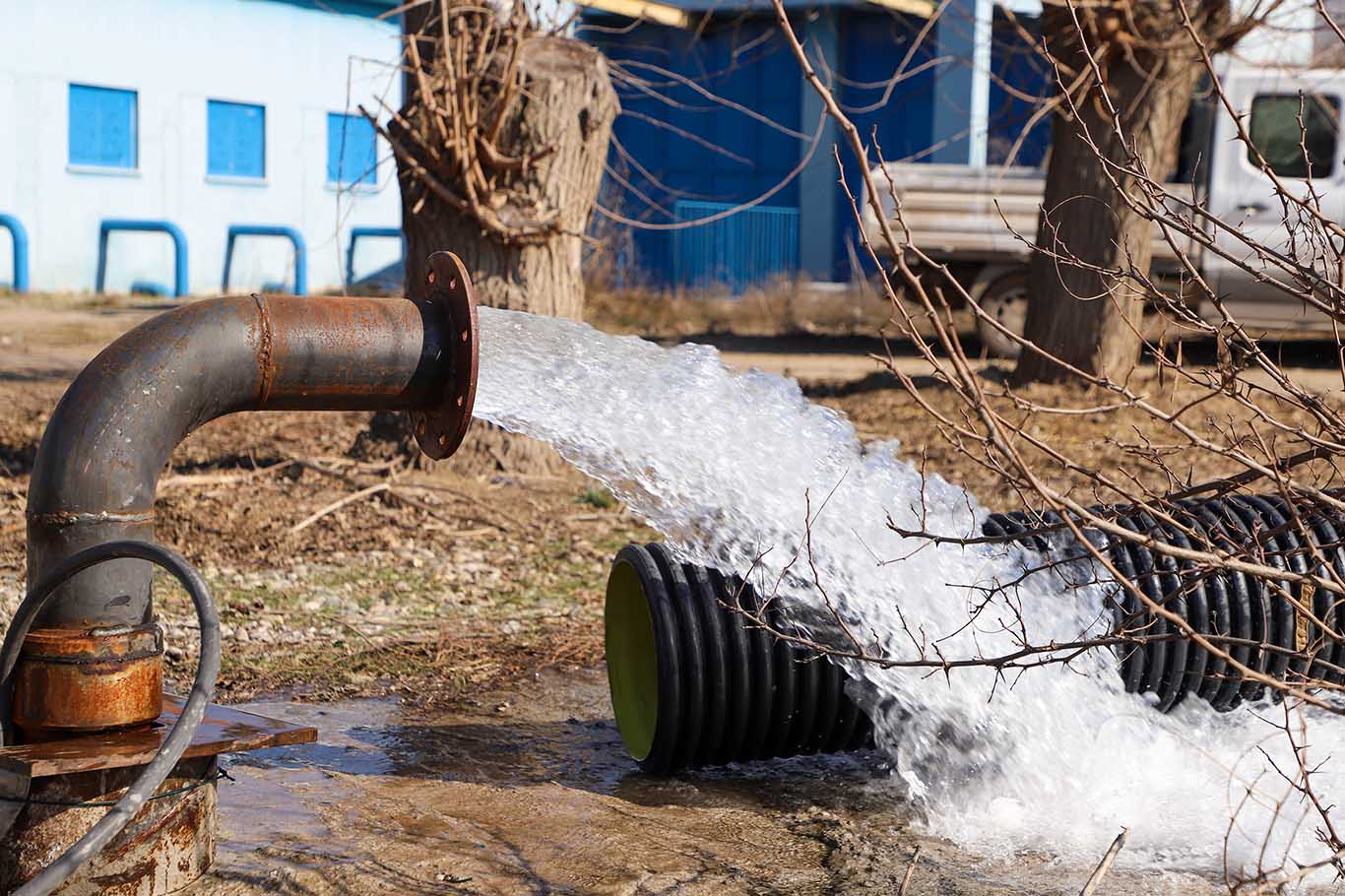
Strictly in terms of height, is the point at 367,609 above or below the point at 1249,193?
below

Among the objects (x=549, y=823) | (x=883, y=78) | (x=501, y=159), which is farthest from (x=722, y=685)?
(x=883, y=78)

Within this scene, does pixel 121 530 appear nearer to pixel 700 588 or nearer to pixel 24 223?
pixel 700 588

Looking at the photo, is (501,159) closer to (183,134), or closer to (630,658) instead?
(630,658)

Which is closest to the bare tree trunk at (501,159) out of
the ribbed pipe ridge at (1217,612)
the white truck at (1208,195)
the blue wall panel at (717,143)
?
the ribbed pipe ridge at (1217,612)

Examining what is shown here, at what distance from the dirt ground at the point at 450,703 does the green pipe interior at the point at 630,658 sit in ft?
0.34

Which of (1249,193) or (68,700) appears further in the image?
(1249,193)

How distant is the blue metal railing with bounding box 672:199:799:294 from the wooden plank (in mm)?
17532

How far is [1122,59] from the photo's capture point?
8.46m

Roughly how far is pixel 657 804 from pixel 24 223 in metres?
14.9

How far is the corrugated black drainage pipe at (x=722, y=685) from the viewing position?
350cm

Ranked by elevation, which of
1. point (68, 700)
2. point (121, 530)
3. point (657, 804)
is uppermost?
point (121, 530)

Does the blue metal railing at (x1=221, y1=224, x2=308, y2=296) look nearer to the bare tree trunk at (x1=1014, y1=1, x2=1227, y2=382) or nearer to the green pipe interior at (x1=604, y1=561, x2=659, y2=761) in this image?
the bare tree trunk at (x1=1014, y1=1, x2=1227, y2=382)

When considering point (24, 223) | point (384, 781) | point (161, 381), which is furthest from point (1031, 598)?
point (24, 223)

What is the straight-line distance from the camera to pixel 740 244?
2042cm
